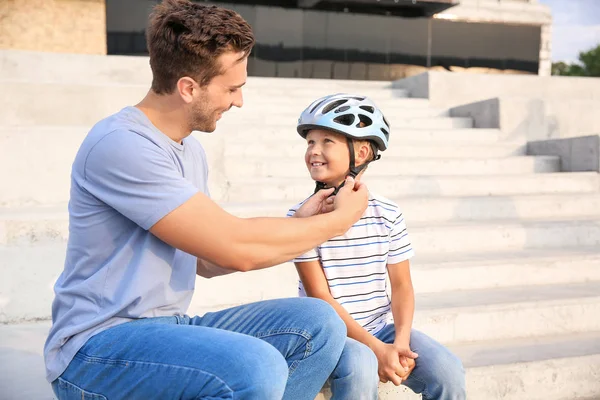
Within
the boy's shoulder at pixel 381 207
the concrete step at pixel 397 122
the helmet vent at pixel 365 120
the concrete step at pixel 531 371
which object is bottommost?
the concrete step at pixel 531 371

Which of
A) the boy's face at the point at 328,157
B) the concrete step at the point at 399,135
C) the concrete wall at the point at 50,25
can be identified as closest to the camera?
the boy's face at the point at 328,157

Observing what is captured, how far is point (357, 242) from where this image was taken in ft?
9.48

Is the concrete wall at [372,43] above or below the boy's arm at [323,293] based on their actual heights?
above

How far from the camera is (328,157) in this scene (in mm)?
2943

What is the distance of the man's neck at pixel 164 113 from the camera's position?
2273mm

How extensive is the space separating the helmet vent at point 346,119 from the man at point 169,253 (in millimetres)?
725

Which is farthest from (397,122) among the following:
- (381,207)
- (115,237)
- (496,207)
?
(115,237)

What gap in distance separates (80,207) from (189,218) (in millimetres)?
397

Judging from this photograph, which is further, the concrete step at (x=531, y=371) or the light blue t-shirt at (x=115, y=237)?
the concrete step at (x=531, y=371)

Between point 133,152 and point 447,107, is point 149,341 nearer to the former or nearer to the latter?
point 133,152

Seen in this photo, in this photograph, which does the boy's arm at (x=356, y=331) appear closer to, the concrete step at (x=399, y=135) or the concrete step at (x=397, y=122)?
the concrete step at (x=399, y=135)

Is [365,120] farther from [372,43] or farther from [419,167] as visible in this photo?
[372,43]

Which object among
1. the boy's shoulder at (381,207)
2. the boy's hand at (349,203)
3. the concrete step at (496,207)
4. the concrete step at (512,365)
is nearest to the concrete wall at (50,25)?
the concrete step at (496,207)

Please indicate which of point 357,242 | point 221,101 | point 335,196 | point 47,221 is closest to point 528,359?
point 357,242
